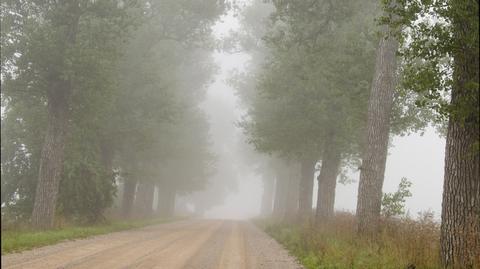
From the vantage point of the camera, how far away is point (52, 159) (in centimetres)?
1858

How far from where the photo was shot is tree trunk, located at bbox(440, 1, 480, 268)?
871 cm

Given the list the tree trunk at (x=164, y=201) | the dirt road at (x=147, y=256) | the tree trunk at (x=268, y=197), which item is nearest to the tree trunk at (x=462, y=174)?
the dirt road at (x=147, y=256)

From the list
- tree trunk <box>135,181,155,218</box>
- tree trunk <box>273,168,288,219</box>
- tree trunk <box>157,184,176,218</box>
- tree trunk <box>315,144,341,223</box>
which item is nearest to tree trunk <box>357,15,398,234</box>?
tree trunk <box>315,144,341,223</box>

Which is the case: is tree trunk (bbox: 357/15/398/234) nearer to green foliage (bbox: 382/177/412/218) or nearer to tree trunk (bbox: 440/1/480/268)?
green foliage (bbox: 382/177/412/218)

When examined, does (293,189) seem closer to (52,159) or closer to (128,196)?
(128,196)

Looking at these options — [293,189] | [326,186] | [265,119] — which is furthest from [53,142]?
[293,189]

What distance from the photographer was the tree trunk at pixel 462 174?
28.6ft

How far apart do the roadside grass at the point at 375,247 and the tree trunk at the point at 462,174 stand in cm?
55

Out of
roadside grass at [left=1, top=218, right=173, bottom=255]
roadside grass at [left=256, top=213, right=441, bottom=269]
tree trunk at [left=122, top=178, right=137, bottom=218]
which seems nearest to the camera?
roadside grass at [left=256, top=213, right=441, bottom=269]

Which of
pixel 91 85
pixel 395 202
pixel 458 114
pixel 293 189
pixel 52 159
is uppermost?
pixel 91 85

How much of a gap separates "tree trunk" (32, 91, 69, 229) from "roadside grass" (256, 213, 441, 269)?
8585 mm

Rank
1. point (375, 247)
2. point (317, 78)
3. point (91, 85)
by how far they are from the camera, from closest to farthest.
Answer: point (375, 247) < point (91, 85) < point (317, 78)

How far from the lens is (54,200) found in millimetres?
18500

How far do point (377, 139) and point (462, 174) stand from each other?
20.2 ft
